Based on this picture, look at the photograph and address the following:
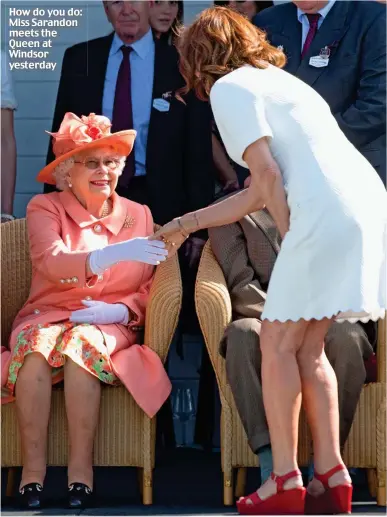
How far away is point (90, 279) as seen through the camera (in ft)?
15.8

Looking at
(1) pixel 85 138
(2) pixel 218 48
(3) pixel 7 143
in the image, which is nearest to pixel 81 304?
(1) pixel 85 138

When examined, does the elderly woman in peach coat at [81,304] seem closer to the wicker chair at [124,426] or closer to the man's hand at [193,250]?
the wicker chair at [124,426]

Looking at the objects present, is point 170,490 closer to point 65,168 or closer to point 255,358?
point 255,358

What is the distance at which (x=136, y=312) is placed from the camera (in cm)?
484

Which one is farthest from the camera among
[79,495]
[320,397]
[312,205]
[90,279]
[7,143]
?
[7,143]

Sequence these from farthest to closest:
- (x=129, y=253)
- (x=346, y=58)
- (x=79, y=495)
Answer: (x=346, y=58)
(x=129, y=253)
(x=79, y=495)

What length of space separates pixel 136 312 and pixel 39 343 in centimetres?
46

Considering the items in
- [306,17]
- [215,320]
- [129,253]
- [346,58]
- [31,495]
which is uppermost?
[306,17]

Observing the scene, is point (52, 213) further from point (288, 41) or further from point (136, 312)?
point (288, 41)

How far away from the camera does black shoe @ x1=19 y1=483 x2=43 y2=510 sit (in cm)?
447

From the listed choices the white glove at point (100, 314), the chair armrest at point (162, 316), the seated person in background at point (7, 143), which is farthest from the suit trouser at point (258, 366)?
the seated person in background at point (7, 143)

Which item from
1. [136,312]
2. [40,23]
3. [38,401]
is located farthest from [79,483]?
[40,23]

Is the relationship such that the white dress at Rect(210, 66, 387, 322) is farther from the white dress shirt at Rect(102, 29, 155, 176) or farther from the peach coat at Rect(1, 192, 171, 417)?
the white dress shirt at Rect(102, 29, 155, 176)

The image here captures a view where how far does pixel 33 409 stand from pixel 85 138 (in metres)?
1.11
